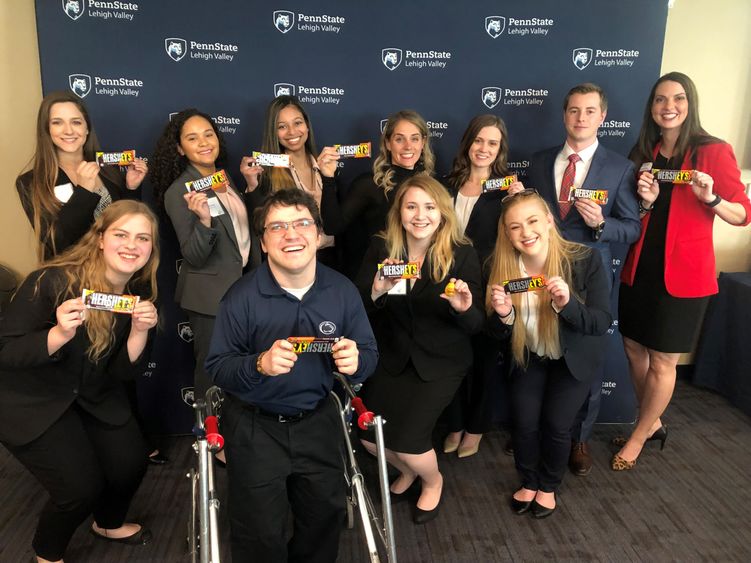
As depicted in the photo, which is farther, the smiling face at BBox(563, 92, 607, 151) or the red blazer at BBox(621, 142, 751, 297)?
the smiling face at BBox(563, 92, 607, 151)

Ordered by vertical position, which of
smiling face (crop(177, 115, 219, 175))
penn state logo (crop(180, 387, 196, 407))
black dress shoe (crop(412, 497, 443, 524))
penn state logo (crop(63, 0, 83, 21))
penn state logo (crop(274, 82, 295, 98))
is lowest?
black dress shoe (crop(412, 497, 443, 524))

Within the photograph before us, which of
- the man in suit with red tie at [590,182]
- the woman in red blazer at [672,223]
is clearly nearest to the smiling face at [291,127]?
the man in suit with red tie at [590,182]

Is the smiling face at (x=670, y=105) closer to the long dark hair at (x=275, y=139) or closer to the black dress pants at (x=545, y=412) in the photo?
the black dress pants at (x=545, y=412)

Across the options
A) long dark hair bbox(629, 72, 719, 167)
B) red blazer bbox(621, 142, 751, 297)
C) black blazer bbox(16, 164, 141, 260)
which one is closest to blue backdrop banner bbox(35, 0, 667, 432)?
long dark hair bbox(629, 72, 719, 167)

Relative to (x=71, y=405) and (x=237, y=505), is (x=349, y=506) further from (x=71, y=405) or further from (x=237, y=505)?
(x=71, y=405)

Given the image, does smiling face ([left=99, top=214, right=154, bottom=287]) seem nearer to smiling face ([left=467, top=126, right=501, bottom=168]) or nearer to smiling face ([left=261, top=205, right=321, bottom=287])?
smiling face ([left=261, top=205, right=321, bottom=287])

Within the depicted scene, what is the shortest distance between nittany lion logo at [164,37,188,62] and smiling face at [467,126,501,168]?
77.3 inches

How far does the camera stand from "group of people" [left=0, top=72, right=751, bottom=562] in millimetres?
2346

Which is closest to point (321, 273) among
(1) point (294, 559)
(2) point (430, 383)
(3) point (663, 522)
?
(2) point (430, 383)

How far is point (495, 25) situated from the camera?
3.80 meters

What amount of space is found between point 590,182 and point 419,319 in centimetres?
137

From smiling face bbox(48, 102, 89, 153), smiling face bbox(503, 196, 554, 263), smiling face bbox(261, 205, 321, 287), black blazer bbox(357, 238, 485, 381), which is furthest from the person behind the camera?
smiling face bbox(48, 102, 89, 153)

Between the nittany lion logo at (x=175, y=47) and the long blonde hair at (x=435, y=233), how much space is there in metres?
1.81

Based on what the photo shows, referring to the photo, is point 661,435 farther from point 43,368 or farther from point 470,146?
point 43,368
